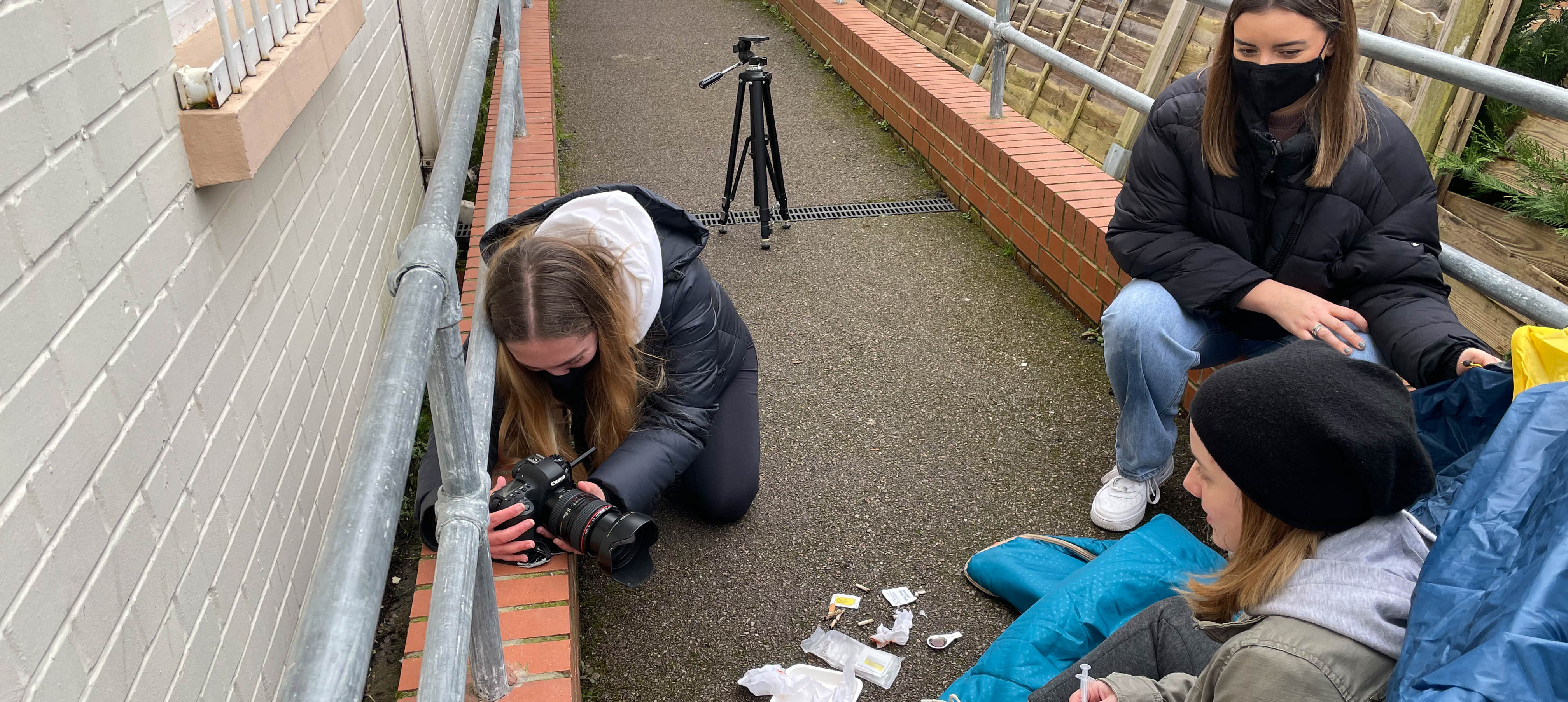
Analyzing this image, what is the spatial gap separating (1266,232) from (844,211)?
247 centimetres

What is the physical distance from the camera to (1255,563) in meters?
1.62

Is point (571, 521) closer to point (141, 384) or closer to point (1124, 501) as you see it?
point (141, 384)

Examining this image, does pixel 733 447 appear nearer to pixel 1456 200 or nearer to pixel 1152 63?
pixel 1456 200

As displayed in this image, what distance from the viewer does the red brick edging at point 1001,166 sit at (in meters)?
3.76

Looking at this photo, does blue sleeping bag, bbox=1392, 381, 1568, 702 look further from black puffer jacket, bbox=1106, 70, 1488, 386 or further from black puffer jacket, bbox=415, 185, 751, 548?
black puffer jacket, bbox=415, 185, 751, 548

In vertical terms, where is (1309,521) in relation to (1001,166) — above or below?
above

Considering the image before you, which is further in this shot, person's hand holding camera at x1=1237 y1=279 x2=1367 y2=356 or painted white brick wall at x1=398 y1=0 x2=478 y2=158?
painted white brick wall at x1=398 y1=0 x2=478 y2=158

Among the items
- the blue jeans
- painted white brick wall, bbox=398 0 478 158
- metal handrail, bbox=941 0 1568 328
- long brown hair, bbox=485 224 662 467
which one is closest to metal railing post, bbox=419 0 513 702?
long brown hair, bbox=485 224 662 467

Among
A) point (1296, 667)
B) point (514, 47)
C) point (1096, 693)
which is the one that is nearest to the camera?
point (1296, 667)

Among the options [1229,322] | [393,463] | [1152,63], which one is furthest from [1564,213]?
[393,463]

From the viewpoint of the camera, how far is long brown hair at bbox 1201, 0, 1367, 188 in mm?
2402

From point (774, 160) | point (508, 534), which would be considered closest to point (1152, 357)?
point (508, 534)

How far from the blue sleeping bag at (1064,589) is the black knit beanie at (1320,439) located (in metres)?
0.77

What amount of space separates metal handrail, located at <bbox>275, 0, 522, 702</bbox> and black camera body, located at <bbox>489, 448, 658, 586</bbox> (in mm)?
322
